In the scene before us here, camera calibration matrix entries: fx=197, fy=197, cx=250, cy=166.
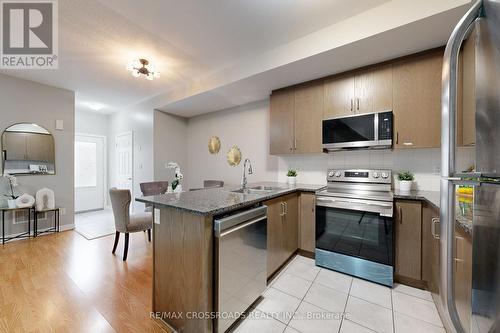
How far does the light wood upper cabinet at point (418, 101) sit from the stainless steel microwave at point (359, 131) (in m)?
0.11

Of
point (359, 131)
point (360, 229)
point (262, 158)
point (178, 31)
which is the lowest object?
point (360, 229)

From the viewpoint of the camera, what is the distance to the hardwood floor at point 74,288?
1.49 meters

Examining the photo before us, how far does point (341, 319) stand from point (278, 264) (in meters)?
0.72

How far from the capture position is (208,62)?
271 centimetres

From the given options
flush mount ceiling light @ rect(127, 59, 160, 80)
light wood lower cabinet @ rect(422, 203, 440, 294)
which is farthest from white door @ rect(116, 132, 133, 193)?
light wood lower cabinet @ rect(422, 203, 440, 294)

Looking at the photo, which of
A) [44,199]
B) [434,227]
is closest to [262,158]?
[434,227]

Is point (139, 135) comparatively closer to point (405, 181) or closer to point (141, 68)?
point (141, 68)

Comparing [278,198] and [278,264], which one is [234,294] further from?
[278,198]

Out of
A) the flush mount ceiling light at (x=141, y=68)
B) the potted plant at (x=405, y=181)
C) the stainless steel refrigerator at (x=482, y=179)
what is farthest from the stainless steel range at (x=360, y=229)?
the flush mount ceiling light at (x=141, y=68)

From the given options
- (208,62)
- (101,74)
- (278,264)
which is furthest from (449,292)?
(101,74)

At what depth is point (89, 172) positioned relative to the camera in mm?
5254

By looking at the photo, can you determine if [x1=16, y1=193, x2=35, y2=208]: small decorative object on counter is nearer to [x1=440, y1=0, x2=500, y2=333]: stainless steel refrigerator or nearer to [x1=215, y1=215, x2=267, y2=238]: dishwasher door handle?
[x1=215, y1=215, x2=267, y2=238]: dishwasher door handle

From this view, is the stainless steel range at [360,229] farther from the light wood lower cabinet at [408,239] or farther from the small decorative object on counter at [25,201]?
the small decorative object on counter at [25,201]

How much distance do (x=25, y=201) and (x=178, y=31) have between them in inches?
140
